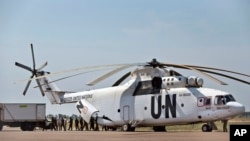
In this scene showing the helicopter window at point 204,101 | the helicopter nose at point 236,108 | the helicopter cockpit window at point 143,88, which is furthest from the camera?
the helicopter cockpit window at point 143,88

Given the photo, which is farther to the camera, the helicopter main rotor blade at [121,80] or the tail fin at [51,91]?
the tail fin at [51,91]

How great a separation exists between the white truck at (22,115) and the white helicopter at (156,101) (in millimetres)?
9620

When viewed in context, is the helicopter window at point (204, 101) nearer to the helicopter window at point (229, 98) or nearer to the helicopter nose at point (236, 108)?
the helicopter window at point (229, 98)

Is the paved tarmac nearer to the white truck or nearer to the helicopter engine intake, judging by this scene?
the helicopter engine intake

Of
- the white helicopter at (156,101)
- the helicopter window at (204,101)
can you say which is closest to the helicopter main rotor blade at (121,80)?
the white helicopter at (156,101)

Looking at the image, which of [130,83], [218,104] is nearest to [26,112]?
[130,83]

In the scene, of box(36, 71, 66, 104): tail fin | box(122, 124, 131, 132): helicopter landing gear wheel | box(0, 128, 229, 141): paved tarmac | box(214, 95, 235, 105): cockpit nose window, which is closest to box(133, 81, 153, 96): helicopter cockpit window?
box(122, 124, 131, 132): helicopter landing gear wheel

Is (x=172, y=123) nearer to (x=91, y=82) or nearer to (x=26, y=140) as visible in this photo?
(x=91, y=82)

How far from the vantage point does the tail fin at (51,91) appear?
144ft

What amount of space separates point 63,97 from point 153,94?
11.0 m

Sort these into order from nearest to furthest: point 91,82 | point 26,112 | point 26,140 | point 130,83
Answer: point 26,140 < point 91,82 < point 130,83 < point 26,112

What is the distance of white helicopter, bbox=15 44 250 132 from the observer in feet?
106

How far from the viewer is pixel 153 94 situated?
35.1 meters

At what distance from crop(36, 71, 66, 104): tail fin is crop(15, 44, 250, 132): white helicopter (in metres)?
3.95
